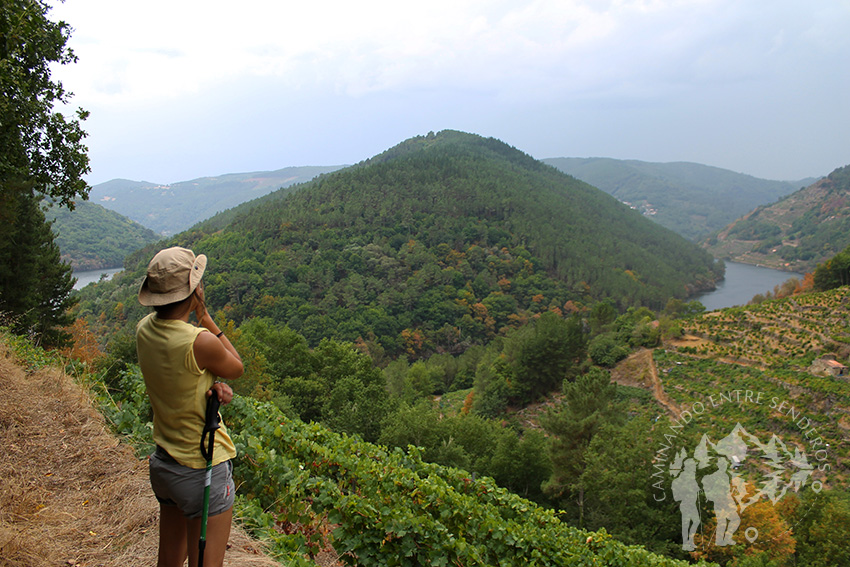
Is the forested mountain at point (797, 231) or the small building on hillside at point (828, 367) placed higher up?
the forested mountain at point (797, 231)

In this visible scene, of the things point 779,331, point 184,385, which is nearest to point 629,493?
point 184,385

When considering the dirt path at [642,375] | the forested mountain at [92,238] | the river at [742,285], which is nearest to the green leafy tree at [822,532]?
the dirt path at [642,375]

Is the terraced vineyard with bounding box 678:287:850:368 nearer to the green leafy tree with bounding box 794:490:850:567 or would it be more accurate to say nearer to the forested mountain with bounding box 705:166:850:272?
the green leafy tree with bounding box 794:490:850:567

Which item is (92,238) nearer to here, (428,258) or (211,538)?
(428,258)

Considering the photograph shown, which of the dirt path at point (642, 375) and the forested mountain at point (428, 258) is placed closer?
the dirt path at point (642, 375)

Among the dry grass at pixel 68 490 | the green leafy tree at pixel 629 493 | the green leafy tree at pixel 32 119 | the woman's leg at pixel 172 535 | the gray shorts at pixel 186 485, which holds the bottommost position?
the green leafy tree at pixel 629 493

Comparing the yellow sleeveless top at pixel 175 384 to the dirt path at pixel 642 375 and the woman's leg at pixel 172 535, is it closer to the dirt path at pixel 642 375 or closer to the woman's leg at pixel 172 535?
the woman's leg at pixel 172 535

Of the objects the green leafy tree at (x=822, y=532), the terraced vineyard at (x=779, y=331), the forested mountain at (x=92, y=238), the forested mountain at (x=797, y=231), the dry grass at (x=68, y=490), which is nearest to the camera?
the dry grass at (x=68, y=490)

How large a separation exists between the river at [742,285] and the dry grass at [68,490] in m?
124

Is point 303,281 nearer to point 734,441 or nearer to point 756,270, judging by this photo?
point 734,441

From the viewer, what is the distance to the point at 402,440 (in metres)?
17.6

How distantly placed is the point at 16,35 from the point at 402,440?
15.7 metres

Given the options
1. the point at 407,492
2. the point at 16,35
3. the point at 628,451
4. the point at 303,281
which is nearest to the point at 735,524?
the point at 628,451

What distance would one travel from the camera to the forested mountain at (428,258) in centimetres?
7981
